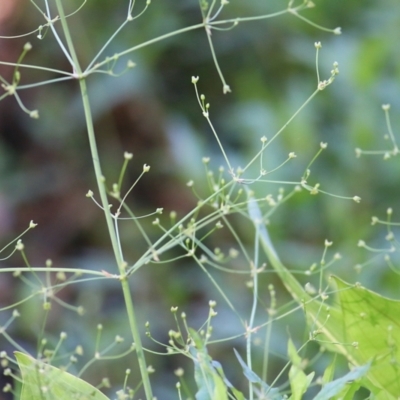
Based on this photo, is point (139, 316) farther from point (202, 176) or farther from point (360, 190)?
point (360, 190)

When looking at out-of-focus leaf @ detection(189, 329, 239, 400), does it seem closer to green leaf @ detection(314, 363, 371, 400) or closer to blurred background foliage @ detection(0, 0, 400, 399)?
green leaf @ detection(314, 363, 371, 400)

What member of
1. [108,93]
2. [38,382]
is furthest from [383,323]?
[108,93]

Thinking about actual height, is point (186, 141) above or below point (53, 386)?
below

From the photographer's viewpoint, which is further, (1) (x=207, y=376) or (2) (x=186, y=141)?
(2) (x=186, y=141)

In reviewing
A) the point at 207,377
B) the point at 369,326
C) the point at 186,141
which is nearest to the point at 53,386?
the point at 207,377

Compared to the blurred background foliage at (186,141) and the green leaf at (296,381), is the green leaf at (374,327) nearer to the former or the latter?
the green leaf at (296,381)

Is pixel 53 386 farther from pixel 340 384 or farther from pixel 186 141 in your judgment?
pixel 186 141

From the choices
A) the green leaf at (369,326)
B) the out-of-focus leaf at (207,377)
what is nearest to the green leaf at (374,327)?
the green leaf at (369,326)
